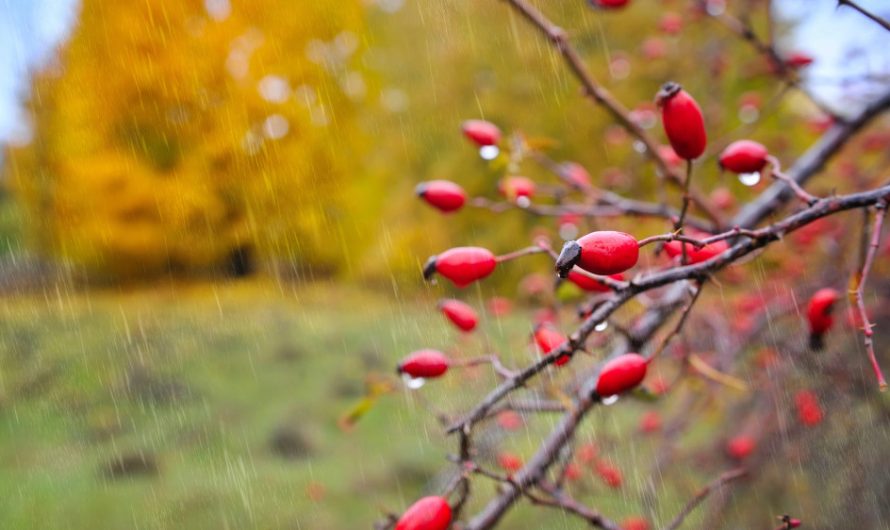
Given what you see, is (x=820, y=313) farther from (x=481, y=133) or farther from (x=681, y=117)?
(x=481, y=133)

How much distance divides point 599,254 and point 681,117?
0.27 meters

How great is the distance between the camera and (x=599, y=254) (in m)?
0.60

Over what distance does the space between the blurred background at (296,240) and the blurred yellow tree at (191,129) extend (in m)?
0.04

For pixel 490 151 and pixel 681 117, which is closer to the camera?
pixel 681 117

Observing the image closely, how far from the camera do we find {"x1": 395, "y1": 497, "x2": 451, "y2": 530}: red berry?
748mm

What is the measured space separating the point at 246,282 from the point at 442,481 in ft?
36.5

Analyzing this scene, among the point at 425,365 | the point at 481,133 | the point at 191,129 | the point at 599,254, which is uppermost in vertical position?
the point at 191,129

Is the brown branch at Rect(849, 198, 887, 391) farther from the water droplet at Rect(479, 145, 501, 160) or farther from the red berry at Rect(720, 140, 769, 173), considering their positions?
the water droplet at Rect(479, 145, 501, 160)

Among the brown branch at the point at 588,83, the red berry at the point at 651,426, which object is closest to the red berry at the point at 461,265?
the brown branch at the point at 588,83

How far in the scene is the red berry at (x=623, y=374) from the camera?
79 centimetres

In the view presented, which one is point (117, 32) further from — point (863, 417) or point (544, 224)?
point (863, 417)

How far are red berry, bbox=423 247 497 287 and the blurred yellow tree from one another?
31.5 ft

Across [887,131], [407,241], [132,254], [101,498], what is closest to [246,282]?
[132,254]

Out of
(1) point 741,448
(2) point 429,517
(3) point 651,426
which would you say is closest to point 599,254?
(2) point 429,517
